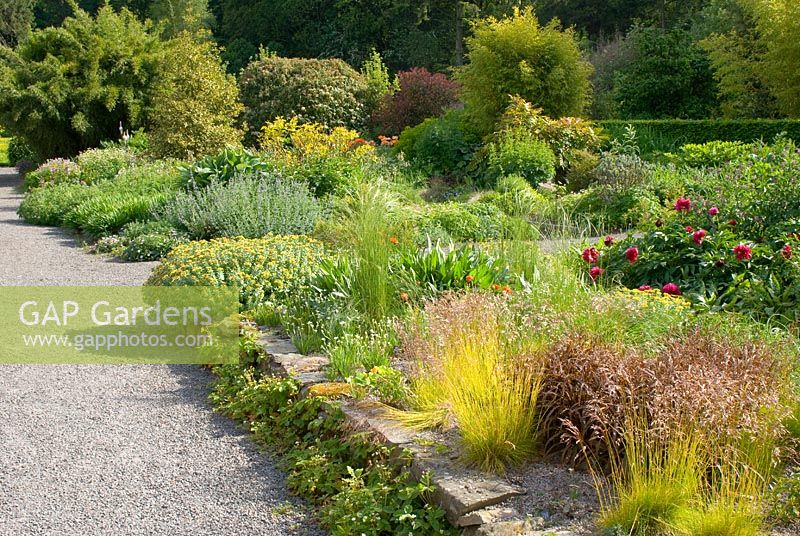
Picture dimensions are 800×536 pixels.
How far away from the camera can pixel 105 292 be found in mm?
7973

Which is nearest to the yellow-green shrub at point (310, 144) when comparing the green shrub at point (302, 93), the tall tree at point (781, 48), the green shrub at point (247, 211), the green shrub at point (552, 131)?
the green shrub at point (552, 131)

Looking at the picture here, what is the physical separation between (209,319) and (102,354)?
0.81m

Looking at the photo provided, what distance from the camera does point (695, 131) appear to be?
56.3 ft

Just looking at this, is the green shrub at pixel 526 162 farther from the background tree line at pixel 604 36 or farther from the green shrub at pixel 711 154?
the background tree line at pixel 604 36

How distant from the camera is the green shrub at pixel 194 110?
1661 centimetres

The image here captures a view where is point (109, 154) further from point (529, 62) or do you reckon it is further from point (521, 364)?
point (521, 364)

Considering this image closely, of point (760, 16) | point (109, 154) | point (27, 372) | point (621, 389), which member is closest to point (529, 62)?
point (760, 16)

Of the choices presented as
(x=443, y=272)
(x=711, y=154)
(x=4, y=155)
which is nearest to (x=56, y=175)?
(x=711, y=154)

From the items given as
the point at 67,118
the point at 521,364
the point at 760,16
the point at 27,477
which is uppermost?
the point at 760,16

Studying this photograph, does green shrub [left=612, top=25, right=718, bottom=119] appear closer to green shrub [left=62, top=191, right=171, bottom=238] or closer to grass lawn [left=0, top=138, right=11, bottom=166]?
green shrub [left=62, top=191, right=171, bottom=238]

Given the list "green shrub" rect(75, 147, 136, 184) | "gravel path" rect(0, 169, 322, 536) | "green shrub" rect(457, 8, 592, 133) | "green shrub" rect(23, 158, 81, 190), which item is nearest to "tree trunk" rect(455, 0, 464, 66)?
"green shrub" rect(457, 8, 592, 133)

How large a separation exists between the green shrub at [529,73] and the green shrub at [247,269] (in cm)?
986

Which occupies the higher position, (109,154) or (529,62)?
(529,62)

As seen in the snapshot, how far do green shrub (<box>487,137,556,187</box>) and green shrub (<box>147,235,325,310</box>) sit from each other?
684cm
